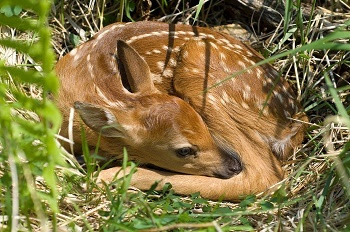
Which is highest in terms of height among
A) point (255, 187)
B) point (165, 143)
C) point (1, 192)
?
point (1, 192)

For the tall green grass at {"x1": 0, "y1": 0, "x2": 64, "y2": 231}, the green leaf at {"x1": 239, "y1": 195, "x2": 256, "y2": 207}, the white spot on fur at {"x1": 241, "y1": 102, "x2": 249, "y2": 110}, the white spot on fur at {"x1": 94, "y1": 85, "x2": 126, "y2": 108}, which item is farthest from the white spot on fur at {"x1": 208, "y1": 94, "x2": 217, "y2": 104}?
the tall green grass at {"x1": 0, "y1": 0, "x2": 64, "y2": 231}

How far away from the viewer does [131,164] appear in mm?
3564

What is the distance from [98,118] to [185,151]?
60 cm

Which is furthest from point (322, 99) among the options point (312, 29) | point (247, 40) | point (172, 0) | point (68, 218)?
point (68, 218)

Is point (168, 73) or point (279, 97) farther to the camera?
point (168, 73)

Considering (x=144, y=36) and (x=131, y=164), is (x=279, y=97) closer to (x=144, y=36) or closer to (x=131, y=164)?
(x=144, y=36)

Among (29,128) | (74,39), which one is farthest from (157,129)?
(29,128)

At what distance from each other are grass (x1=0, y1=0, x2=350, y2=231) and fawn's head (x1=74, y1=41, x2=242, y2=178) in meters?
0.28

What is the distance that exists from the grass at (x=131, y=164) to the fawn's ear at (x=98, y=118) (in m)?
0.21

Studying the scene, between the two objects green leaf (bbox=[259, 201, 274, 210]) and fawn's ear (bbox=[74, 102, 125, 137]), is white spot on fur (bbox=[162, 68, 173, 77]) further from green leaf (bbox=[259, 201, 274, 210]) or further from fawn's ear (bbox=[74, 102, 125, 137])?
green leaf (bbox=[259, 201, 274, 210])

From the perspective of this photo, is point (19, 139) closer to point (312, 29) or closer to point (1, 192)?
point (1, 192)

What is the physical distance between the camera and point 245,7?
546 centimetres

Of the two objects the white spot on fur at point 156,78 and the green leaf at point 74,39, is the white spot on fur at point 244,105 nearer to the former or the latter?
the white spot on fur at point 156,78

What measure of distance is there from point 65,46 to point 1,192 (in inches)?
97.4
